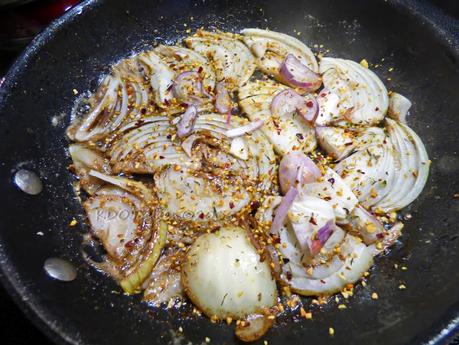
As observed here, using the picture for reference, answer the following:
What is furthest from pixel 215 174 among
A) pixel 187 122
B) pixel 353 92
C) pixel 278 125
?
pixel 353 92

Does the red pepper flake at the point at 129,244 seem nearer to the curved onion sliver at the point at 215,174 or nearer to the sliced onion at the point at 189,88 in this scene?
the curved onion sliver at the point at 215,174

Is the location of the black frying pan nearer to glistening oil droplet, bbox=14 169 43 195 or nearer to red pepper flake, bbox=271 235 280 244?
glistening oil droplet, bbox=14 169 43 195

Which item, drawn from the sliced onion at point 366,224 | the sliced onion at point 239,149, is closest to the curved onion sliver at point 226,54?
the sliced onion at point 239,149

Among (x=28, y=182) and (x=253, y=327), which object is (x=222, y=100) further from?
(x=253, y=327)

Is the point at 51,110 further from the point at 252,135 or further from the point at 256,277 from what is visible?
the point at 256,277

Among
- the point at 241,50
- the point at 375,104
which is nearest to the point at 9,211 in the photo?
the point at 241,50

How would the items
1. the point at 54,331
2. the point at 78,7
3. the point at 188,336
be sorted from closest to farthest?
1. the point at 54,331
2. the point at 188,336
3. the point at 78,7
